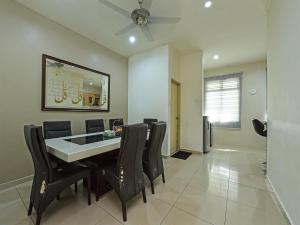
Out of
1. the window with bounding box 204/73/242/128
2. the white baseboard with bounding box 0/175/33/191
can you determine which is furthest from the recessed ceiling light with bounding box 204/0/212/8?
the white baseboard with bounding box 0/175/33/191

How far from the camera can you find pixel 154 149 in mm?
2135

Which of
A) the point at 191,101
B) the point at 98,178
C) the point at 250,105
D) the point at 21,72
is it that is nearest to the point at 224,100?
the point at 250,105

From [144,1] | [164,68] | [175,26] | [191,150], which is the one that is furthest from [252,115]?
[144,1]

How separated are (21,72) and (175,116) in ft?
11.5

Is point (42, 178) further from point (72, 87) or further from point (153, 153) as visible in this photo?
point (72, 87)

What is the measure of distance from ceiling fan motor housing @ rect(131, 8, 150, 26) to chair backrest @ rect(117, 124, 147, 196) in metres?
1.74

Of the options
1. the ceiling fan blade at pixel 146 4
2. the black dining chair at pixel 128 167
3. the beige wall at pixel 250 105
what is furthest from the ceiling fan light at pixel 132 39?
the beige wall at pixel 250 105

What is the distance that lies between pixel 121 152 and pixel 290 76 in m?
2.00

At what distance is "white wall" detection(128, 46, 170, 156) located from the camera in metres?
3.55

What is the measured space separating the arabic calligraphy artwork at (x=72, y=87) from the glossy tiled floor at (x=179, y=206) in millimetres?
1522

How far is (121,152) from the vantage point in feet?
4.94

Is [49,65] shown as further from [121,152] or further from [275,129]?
[275,129]

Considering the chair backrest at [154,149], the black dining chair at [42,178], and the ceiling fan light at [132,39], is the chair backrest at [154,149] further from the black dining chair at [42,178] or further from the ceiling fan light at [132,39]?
the ceiling fan light at [132,39]

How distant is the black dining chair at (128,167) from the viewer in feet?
4.89
